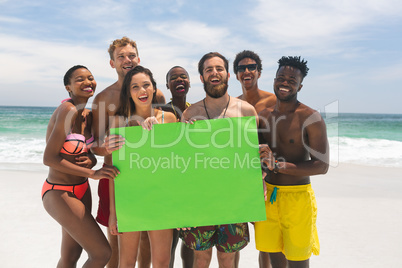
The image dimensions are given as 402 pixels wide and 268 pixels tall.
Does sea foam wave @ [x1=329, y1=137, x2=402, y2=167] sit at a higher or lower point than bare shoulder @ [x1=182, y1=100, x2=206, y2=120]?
lower

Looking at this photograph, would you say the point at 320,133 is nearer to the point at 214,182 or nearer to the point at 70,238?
the point at 214,182

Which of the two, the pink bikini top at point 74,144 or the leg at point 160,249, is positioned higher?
the pink bikini top at point 74,144

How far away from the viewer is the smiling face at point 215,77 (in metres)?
2.85

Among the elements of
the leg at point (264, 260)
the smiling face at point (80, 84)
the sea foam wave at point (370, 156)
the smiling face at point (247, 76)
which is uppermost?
the smiling face at point (247, 76)

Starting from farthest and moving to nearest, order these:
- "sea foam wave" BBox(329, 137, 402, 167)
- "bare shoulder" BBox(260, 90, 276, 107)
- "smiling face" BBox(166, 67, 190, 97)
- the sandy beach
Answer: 1. "sea foam wave" BBox(329, 137, 402, 167)
2. the sandy beach
3. "bare shoulder" BBox(260, 90, 276, 107)
4. "smiling face" BBox(166, 67, 190, 97)

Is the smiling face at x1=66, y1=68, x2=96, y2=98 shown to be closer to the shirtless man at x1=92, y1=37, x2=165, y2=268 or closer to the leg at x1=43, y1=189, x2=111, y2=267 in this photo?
the shirtless man at x1=92, y1=37, x2=165, y2=268

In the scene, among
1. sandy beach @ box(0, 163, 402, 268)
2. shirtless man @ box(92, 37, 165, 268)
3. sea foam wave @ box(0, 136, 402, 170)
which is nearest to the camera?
shirtless man @ box(92, 37, 165, 268)

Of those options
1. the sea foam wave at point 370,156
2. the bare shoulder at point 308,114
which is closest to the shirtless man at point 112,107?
the bare shoulder at point 308,114

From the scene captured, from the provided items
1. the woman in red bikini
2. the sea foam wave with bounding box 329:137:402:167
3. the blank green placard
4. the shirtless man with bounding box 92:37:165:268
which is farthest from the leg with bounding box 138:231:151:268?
the sea foam wave with bounding box 329:137:402:167

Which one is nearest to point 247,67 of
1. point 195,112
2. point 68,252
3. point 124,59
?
point 195,112

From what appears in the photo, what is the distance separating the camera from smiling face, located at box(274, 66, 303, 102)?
2898 mm

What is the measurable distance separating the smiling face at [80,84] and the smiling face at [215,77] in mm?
1073

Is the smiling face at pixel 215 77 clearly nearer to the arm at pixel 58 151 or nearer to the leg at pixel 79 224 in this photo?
the arm at pixel 58 151

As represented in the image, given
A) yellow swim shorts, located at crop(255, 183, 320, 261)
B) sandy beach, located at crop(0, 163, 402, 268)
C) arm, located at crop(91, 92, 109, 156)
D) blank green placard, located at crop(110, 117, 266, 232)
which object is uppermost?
arm, located at crop(91, 92, 109, 156)
